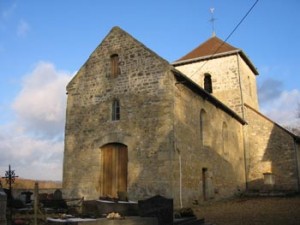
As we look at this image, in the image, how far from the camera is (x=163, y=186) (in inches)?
531

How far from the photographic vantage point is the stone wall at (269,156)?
73.8ft

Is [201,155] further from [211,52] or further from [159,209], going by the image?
[211,52]

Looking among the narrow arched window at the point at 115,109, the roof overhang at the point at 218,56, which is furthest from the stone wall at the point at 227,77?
the narrow arched window at the point at 115,109

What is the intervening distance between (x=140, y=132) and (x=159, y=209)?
576 centimetres

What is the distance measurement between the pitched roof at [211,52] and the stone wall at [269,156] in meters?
4.99

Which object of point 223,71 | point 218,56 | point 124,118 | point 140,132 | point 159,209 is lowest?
point 159,209

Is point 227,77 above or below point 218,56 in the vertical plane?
below

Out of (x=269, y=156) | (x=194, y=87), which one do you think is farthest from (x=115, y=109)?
(x=269, y=156)

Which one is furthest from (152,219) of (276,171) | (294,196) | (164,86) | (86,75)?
(276,171)

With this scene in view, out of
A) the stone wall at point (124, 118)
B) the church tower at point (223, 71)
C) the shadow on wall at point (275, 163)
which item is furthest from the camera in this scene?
the church tower at point (223, 71)

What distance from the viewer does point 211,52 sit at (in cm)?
2731

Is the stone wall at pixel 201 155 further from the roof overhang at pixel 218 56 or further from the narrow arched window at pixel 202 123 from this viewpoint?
the roof overhang at pixel 218 56

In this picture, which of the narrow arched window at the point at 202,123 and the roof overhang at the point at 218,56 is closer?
the narrow arched window at the point at 202,123

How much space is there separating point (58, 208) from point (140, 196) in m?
3.23
